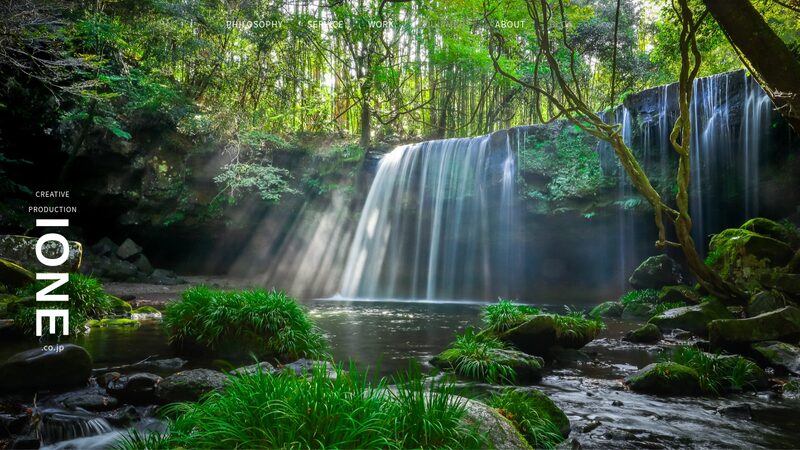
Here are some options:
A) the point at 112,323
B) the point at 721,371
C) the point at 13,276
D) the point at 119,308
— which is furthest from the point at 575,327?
the point at 13,276

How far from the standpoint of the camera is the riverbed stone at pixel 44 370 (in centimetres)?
546

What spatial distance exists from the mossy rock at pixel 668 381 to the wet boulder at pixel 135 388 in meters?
5.67

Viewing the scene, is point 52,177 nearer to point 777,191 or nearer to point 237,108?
point 237,108

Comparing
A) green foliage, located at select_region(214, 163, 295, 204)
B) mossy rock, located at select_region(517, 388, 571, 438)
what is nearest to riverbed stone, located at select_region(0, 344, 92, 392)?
mossy rock, located at select_region(517, 388, 571, 438)

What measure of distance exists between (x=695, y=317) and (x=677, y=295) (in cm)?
399

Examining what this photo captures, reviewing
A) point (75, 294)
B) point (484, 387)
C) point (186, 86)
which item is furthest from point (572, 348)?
point (186, 86)

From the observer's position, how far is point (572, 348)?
8195 millimetres

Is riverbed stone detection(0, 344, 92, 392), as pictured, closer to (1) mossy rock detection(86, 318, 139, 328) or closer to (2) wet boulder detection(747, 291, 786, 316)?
(1) mossy rock detection(86, 318, 139, 328)

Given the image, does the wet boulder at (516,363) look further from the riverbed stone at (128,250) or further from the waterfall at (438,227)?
the riverbed stone at (128,250)

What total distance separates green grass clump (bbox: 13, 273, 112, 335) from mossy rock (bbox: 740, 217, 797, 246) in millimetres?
15312

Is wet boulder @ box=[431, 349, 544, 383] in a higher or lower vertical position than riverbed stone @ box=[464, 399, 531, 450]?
lower

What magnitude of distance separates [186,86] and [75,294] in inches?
591

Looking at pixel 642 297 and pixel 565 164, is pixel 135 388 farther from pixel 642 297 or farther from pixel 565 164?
pixel 565 164

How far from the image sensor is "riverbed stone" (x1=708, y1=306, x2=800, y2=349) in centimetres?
737
